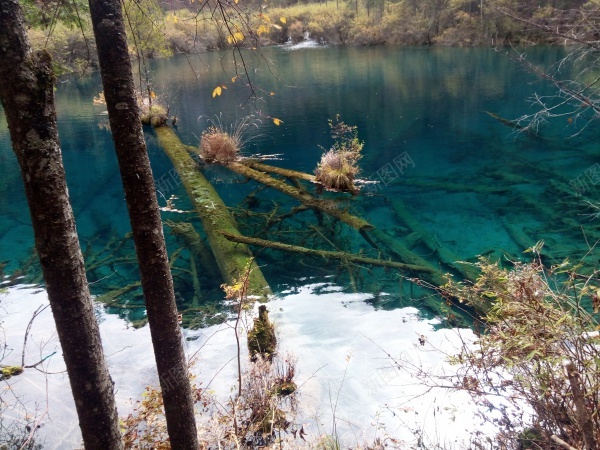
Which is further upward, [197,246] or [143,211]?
[143,211]

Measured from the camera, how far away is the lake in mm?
6039

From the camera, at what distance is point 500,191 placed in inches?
431

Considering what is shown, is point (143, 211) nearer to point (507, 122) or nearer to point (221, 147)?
point (221, 147)

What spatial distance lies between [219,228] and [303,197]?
2761 millimetres

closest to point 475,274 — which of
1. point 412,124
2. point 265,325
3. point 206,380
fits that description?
point 265,325

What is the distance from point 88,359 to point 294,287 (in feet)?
15.5

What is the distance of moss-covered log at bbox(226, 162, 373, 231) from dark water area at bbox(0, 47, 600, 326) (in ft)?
0.87

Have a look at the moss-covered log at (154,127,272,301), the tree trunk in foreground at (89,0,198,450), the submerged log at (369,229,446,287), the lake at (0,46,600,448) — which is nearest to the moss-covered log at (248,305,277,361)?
the lake at (0,46,600,448)

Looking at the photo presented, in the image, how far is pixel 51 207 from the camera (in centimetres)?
226

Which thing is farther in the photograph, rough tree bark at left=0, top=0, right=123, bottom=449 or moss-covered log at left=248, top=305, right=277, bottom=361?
moss-covered log at left=248, top=305, right=277, bottom=361

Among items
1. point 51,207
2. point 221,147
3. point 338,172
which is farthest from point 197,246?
point 51,207

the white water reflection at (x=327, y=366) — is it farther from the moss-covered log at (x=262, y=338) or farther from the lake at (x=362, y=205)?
the moss-covered log at (x=262, y=338)

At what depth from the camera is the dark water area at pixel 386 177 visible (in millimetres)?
7820

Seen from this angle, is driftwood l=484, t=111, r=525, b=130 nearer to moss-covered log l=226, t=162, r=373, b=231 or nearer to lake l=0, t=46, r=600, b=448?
lake l=0, t=46, r=600, b=448
